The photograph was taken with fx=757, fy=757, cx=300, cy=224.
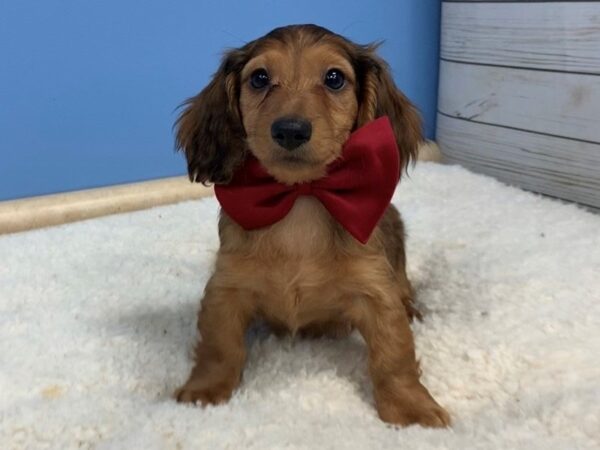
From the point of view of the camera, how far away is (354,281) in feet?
4.68

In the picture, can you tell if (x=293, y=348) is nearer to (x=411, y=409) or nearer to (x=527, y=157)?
(x=411, y=409)

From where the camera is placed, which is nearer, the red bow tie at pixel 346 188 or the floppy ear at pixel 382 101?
the red bow tie at pixel 346 188

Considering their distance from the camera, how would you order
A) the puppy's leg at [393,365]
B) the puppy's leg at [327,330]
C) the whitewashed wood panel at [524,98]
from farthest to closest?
the whitewashed wood panel at [524,98]
the puppy's leg at [327,330]
the puppy's leg at [393,365]

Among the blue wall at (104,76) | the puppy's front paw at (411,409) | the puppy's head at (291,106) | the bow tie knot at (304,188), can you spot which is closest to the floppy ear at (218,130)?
the puppy's head at (291,106)

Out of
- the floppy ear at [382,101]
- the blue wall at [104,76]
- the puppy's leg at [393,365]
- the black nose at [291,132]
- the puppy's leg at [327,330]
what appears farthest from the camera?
the blue wall at [104,76]

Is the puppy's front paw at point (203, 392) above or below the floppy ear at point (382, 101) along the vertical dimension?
below

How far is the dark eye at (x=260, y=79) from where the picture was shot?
1415mm

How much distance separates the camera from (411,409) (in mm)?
1367

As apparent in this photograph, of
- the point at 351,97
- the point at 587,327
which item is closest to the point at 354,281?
the point at 351,97

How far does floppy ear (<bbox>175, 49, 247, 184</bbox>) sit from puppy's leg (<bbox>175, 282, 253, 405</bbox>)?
→ 232 millimetres

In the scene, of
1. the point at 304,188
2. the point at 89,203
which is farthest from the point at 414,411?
the point at 89,203

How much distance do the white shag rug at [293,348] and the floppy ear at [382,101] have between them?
1.45 feet

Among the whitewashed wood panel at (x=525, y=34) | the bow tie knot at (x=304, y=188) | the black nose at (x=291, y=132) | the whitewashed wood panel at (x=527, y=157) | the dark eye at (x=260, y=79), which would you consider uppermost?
the dark eye at (x=260, y=79)

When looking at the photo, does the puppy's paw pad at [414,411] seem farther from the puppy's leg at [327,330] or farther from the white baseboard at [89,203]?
the white baseboard at [89,203]
